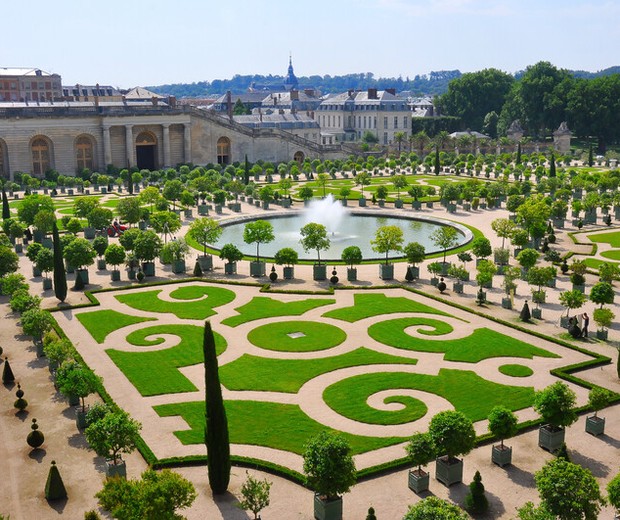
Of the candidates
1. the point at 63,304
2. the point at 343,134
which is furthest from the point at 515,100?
the point at 63,304

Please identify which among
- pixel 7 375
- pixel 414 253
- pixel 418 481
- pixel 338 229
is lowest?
pixel 418 481

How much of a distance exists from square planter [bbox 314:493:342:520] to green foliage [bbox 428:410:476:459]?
175 inches

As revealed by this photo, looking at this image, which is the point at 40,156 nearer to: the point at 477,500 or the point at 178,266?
the point at 178,266

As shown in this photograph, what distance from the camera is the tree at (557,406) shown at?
28859 millimetres

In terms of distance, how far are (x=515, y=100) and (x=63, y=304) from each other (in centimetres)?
13652

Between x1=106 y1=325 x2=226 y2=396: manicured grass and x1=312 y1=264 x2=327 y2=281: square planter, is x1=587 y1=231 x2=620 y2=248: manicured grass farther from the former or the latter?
x1=106 y1=325 x2=226 y2=396: manicured grass

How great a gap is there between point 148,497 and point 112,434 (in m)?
5.79

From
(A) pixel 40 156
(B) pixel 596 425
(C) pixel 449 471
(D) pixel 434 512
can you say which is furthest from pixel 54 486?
(A) pixel 40 156

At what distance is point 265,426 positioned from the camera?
3095cm

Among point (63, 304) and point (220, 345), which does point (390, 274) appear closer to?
point (220, 345)

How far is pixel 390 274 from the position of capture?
54375mm

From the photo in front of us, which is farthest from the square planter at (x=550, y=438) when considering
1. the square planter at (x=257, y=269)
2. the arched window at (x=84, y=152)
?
the arched window at (x=84, y=152)

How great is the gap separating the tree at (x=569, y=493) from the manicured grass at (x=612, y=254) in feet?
139

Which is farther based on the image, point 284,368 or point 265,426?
point 284,368
